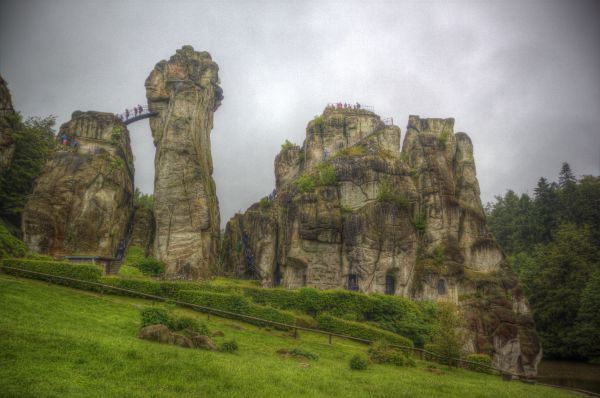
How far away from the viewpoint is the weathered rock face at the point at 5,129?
4434cm

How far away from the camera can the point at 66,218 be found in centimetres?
4156

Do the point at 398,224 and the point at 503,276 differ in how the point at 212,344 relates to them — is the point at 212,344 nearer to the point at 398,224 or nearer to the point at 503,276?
the point at 398,224

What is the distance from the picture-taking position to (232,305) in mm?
28547

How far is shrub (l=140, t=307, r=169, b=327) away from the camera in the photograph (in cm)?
1961

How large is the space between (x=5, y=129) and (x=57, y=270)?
87.1 ft

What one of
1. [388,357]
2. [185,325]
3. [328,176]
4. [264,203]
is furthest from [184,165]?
[388,357]

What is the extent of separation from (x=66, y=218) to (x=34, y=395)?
3488 centimetres

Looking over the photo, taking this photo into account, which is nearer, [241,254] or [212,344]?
[212,344]

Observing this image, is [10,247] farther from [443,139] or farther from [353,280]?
[443,139]

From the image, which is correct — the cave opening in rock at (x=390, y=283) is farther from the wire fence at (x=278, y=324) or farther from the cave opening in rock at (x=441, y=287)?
the wire fence at (x=278, y=324)

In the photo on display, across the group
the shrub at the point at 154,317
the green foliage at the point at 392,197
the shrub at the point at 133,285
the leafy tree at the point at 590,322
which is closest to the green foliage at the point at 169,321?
the shrub at the point at 154,317

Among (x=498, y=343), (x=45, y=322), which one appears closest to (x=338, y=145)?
(x=498, y=343)

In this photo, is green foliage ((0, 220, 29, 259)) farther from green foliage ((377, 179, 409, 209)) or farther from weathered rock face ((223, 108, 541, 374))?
green foliage ((377, 179, 409, 209))

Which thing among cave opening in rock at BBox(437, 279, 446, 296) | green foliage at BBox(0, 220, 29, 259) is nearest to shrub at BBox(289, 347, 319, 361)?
green foliage at BBox(0, 220, 29, 259)
